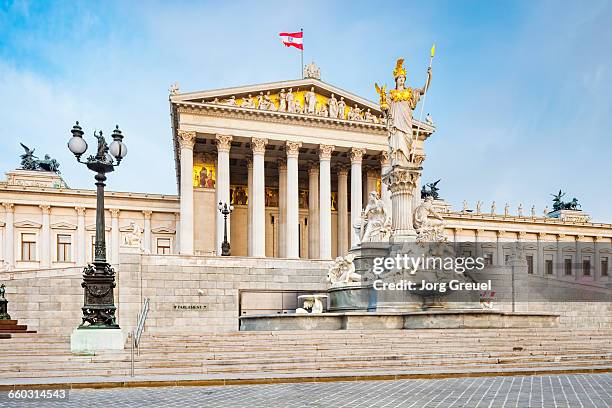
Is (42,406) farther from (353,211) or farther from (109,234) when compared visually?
(109,234)

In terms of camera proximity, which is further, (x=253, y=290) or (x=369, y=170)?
(x=369, y=170)

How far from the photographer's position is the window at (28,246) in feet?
195

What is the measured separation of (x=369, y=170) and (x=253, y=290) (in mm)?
26238

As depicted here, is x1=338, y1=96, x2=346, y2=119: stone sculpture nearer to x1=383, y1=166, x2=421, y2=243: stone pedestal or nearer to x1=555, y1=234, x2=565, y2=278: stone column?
x1=383, y1=166, x2=421, y2=243: stone pedestal

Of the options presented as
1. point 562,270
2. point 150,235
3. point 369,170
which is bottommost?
point 562,270

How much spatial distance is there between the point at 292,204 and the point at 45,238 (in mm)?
25113

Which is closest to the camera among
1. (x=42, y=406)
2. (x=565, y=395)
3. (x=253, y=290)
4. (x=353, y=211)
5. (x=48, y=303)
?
(x=42, y=406)

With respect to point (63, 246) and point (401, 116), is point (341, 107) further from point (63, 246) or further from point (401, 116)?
point (401, 116)

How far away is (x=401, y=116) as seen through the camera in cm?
2428

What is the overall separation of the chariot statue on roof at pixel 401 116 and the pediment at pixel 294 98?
2874cm

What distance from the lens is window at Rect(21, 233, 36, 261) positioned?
59500 millimetres

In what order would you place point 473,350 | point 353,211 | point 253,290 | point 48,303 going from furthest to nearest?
1. point 353,211
2. point 253,290
3. point 48,303
4. point 473,350

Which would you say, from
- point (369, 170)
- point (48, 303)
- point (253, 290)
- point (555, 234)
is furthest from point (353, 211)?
point (555, 234)

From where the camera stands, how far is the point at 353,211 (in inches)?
2158
